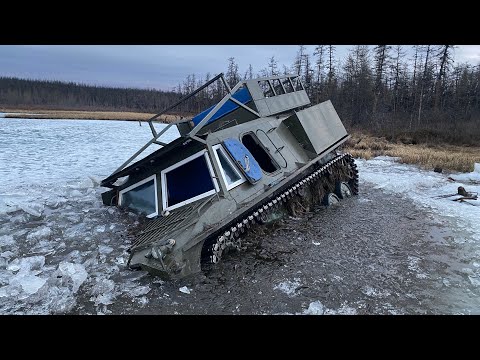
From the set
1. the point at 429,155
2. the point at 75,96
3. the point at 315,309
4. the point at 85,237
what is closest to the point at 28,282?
the point at 85,237

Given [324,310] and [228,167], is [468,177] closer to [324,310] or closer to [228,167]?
[228,167]

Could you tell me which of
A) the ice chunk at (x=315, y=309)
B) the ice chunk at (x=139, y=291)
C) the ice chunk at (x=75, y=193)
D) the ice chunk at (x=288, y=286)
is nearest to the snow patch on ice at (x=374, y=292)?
the ice chunk at (x=315, y=309)

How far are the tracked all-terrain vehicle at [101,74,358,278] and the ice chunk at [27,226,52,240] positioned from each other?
156 centimetres

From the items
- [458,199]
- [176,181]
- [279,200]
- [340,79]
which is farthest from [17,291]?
[340,79]

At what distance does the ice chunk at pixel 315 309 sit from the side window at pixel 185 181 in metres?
2.74

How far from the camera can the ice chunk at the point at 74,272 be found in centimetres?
521

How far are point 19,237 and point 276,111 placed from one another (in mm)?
6277

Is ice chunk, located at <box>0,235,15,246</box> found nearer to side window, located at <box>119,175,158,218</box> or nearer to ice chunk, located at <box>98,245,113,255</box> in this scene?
ice chunk, located at <box>98,245,113,255</box>

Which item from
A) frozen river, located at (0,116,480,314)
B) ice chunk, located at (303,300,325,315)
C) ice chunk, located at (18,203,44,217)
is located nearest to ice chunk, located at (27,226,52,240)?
frozen river, located at (0,116,480,314)

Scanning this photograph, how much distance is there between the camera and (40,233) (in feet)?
23.1

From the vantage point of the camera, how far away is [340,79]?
46281 mm

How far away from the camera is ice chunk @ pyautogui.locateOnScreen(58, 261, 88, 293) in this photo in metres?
5.21

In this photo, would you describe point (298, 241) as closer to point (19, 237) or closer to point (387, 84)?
point (19, 237)

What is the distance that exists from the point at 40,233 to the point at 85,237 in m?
0.87
